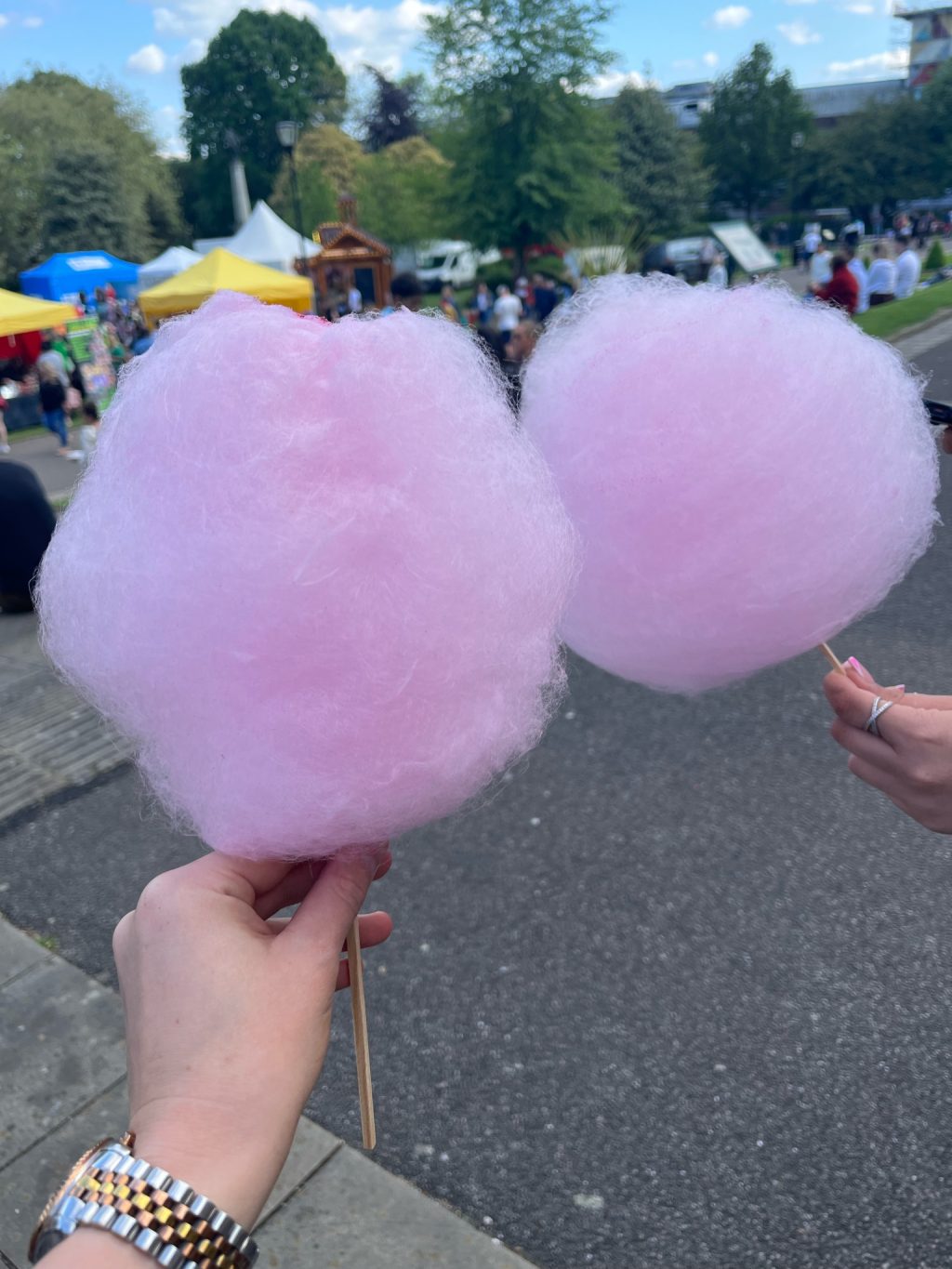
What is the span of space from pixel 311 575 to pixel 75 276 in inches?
870

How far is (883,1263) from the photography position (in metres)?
1.85

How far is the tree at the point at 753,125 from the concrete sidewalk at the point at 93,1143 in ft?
156

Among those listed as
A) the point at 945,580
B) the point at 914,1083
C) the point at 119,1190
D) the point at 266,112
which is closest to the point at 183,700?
the point at 119,1190

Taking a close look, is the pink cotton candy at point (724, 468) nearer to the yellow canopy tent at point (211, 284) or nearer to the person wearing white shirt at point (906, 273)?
the yellow canopy tent at point (211, 284)

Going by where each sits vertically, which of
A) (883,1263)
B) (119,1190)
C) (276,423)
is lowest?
(883,1263)

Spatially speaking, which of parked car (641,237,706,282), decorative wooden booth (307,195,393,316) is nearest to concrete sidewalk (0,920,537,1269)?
decorative wooden booth (307,195,393,316)

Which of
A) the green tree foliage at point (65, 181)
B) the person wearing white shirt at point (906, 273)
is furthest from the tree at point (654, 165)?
the person wearing white shirt at point (906, 273)

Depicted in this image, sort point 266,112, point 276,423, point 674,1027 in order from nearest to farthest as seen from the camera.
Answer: point 276,423
point 674,1027
point 266,112

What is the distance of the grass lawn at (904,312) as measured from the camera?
1235cm

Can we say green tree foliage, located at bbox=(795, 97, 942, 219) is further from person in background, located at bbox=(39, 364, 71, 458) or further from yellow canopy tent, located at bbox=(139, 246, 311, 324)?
person in background, located at bbox=(39, 364, 71, 458)

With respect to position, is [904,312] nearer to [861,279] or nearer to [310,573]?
[861,279]

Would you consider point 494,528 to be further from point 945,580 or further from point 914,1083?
point 945,580

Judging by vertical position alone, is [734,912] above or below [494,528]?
below

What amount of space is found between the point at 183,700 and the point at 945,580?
17.9 ft
